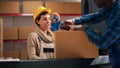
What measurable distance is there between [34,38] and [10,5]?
125 inches

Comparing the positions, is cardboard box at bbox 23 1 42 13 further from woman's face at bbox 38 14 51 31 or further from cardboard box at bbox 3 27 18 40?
woman's face at bbox 38 14 51 31

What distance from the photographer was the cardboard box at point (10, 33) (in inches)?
217

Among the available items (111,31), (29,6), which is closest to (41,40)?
(111,31)

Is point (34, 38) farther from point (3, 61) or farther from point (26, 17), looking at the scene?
point (26, 17)

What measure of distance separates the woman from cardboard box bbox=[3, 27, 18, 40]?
2.62 m

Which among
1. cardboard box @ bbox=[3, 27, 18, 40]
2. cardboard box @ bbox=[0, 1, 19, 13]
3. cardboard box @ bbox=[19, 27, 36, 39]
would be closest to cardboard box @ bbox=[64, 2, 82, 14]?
cardboard box @ bbox=[19, 27, 36, 39]

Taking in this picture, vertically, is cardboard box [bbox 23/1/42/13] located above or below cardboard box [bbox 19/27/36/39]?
above

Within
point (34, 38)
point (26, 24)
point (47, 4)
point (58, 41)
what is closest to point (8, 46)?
point (26, 24)

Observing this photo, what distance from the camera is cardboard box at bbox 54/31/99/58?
6.42 feet

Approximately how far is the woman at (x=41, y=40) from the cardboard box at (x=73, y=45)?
2.02 feet

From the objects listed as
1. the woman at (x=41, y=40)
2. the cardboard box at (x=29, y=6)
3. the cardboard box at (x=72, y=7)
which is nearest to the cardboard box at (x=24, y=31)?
the cardboard box at (x=29, y=6)

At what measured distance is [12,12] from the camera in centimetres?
577

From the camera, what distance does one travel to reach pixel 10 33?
18.2 feet

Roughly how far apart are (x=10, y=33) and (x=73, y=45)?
3770 millimetres
